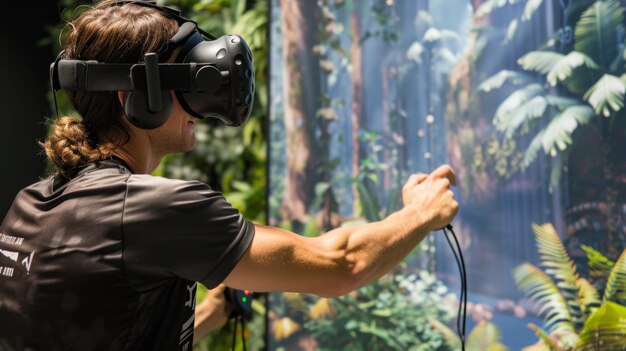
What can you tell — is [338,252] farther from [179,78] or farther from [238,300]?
[238,300]

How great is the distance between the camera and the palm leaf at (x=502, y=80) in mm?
2039

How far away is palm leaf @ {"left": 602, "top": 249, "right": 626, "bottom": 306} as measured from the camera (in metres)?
1.85

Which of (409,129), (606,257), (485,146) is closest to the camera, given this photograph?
(606,257)

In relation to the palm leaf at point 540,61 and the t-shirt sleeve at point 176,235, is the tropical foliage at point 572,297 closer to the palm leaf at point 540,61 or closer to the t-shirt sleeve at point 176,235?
the palm leaf at point 540,61

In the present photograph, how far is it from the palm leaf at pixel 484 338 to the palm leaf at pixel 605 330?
0.24 meters

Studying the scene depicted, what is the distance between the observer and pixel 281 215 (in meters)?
2.71

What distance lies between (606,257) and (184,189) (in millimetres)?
1075

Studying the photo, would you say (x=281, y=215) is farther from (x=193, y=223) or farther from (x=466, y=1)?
(x=193, y=223)

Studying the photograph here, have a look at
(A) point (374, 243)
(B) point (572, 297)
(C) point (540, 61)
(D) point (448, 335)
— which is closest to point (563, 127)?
(C) point (540, 61)

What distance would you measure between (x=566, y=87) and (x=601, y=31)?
149 millimetres

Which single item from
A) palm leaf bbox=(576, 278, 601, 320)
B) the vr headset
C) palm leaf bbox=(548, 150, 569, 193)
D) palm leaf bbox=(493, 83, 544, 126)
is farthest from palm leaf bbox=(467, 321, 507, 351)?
the vr headset

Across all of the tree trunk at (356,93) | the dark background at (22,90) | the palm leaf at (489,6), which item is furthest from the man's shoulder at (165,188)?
the dark background at (22,90)

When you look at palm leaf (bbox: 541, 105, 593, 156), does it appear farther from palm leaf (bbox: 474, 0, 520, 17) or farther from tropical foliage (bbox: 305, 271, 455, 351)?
tropical foliage (bbox: 305, 271, 455, 351)

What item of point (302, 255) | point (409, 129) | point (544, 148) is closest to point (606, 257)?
point (544, 148)
